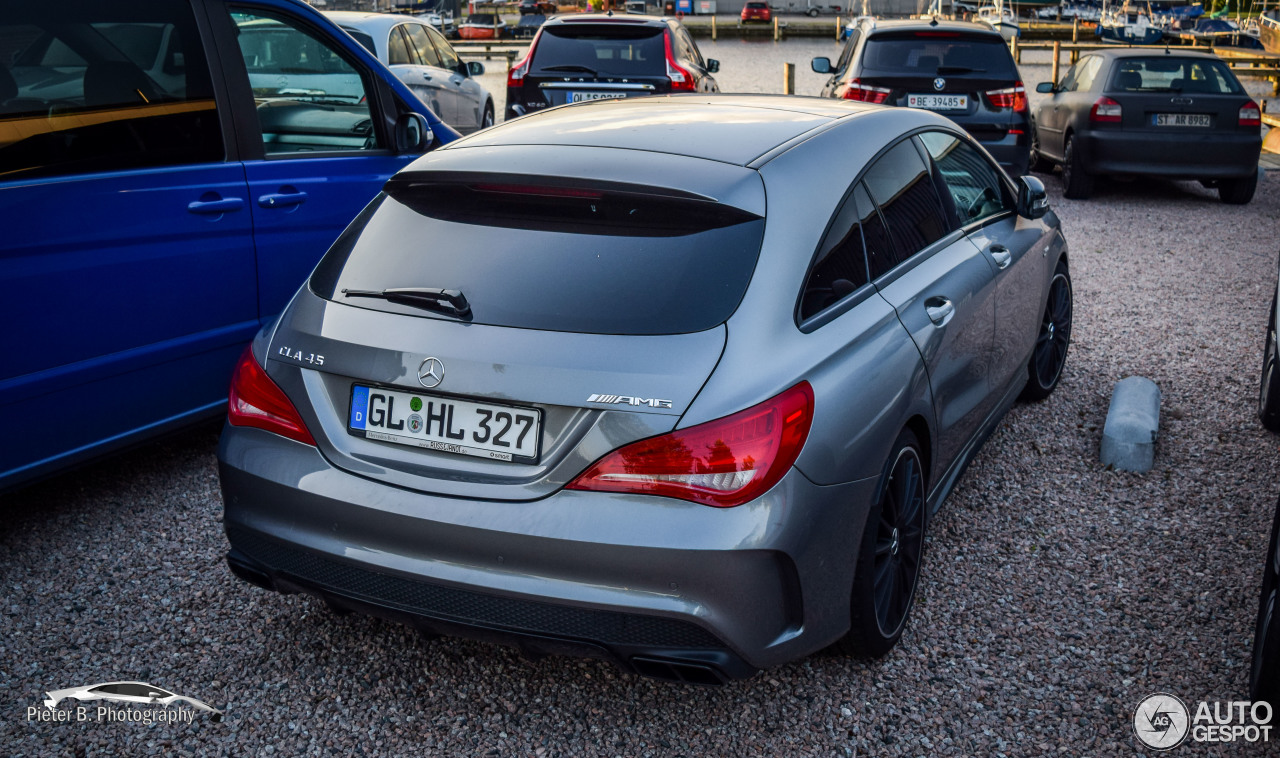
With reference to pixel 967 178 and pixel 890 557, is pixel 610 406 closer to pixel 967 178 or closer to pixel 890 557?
pixel 890 557

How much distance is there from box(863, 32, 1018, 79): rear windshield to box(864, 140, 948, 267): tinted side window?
7003 mm

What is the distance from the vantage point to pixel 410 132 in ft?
16.7

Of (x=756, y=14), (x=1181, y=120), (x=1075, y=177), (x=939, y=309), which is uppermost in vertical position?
(x=756, y=14)

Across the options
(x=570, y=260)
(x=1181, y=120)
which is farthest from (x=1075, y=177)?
(x=570, y=260)

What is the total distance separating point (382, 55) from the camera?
1130cm

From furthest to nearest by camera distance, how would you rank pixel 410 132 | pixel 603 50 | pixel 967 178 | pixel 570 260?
1. pixel 603 50
2. pixel 410 132
3. pixel 967 178
4. pixel 570 260

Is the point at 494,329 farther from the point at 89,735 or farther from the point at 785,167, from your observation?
the point at 89,735

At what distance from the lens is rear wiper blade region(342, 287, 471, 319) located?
2.63 m

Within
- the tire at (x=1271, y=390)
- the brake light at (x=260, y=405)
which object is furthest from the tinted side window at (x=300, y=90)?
the tire at (x=1271, y=390)

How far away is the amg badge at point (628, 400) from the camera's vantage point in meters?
2.39

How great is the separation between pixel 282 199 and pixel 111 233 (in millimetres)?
832

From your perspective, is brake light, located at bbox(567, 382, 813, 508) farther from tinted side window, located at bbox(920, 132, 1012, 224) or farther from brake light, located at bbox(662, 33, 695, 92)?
brake light, located at bbox(662, 33, 695, 92)

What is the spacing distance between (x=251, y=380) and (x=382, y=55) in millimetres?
9219

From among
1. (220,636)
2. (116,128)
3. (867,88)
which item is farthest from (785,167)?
(867,88)
